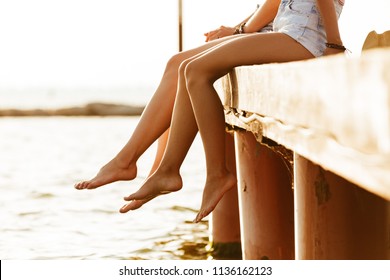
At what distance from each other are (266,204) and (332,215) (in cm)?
154

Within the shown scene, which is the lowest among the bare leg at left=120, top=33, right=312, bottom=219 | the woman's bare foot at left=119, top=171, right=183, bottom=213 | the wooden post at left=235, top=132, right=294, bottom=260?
the wooden post at left=235, top=132, right=294, bottom=260

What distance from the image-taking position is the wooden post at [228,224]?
17.9 ft

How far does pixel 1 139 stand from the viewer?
61.9 ft

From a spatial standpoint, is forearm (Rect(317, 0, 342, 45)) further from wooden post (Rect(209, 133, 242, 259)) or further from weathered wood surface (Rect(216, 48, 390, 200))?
wooden post (Rect(209, 133, 242, 259))

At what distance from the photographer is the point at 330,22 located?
3.22 m

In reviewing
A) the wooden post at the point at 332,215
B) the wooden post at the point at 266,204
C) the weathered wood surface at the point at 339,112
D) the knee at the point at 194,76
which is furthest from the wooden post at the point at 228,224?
the weathered wood surface at the point at 339,112

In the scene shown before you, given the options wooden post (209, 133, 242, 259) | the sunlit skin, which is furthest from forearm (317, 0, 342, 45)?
wooden post (209, 133, 242, 259)

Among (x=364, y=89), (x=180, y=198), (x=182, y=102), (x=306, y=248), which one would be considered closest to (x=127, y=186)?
(x=180, y=198)

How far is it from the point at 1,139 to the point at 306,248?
16.9 meters

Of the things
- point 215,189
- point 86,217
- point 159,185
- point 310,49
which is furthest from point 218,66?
point 86,217

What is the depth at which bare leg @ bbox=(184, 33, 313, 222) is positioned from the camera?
10.4ft

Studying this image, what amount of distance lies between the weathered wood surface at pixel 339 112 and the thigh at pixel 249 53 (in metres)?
0.73

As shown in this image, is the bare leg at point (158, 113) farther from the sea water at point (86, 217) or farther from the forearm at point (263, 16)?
the sea water at point (86, 217)

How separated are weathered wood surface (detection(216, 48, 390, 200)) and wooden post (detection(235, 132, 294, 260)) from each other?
1721 mm
